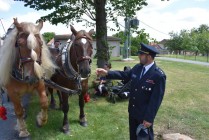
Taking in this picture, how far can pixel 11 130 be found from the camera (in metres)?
6.35

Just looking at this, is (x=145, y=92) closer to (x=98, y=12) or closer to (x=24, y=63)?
(x=24, y=63)

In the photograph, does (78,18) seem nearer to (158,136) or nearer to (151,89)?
(158,136)

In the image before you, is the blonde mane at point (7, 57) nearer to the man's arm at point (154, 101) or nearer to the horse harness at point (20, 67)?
the horse harness at point (20, 67)

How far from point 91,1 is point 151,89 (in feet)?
21.9

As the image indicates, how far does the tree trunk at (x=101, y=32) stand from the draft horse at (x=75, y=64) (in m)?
3.44

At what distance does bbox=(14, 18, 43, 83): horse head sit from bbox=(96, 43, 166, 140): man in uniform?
150cm

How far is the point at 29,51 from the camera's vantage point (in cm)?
466

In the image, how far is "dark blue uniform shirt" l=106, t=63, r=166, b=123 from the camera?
3977 millimetres

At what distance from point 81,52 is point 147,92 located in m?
1.95

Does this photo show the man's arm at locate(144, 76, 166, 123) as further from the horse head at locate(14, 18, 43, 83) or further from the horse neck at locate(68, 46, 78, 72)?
the horse neck at locate(68, 46, 78, 72)

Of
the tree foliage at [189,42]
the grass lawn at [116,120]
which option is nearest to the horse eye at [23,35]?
the grass lawn at [116,120]

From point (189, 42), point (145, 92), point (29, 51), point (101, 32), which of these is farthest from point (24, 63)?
point (189, 42)

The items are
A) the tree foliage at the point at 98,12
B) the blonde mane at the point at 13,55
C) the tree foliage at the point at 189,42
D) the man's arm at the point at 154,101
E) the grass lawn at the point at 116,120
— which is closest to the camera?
the man's arm at the point at 154,101

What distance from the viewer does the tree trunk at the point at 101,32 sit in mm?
9938
